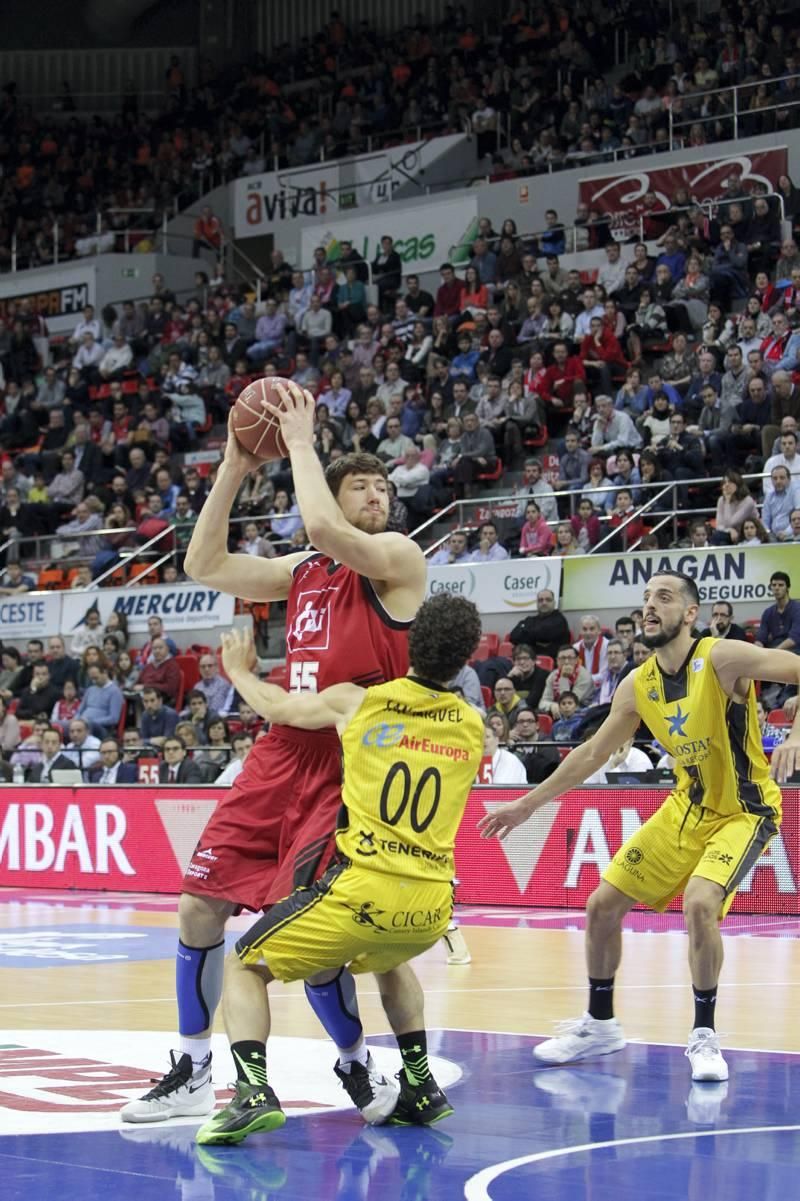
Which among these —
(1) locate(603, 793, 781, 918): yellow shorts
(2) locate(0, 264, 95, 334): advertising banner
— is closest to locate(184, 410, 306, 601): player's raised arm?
(1) locate(603, 793, 781, 918): yellow shorts

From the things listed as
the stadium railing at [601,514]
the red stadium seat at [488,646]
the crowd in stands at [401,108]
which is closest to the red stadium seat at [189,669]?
the stadium railing at [601,514]

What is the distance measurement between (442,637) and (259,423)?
3.33 ft

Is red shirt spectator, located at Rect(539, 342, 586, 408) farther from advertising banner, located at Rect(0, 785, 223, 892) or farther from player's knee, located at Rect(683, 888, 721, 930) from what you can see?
player's knee, located at Rect(683, 888, 721, 930)

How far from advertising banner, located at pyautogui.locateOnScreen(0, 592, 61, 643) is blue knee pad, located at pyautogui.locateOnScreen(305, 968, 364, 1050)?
671 inches

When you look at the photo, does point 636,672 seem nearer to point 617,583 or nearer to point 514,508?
point 617,583

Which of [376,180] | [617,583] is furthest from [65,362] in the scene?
[617,583]

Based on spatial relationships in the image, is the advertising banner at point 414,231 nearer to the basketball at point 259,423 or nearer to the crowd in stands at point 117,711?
the crowd in stands at point 117,711

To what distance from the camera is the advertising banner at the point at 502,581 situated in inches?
721

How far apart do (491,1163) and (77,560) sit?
19091mm

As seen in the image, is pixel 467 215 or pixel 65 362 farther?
pixel 65 362

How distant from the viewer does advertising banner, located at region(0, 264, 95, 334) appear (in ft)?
102

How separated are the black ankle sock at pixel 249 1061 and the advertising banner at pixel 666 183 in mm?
19218

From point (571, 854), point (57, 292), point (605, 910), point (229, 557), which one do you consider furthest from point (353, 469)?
point (57, 292)

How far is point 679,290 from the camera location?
70.2 feet
